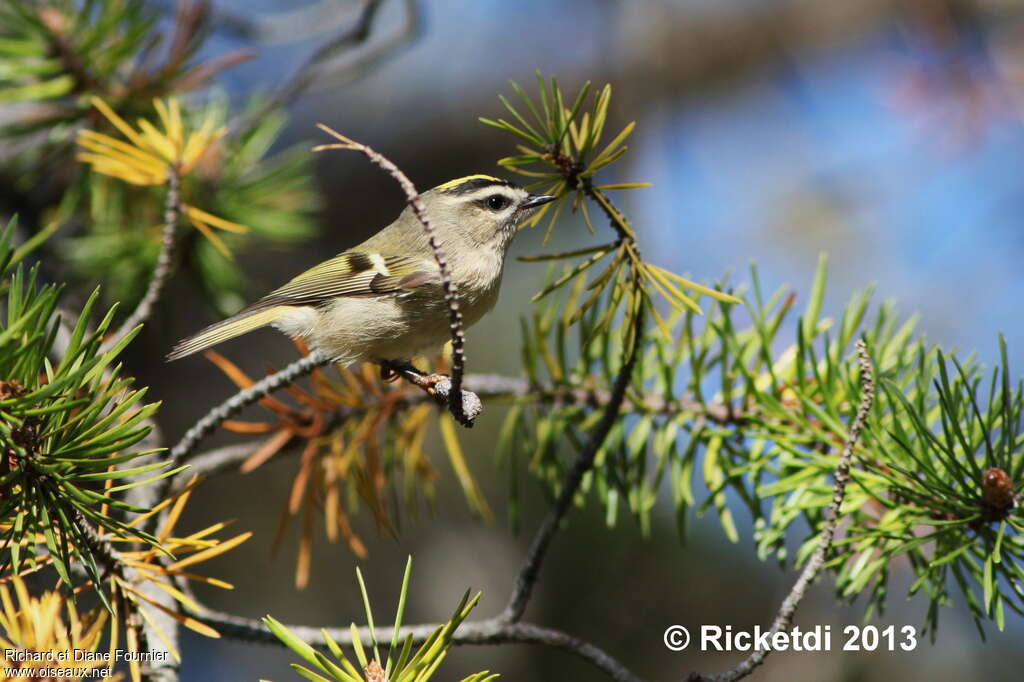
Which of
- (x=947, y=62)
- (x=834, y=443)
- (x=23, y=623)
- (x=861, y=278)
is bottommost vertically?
(x=23, y=623)

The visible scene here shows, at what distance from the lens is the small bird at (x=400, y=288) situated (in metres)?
1.49

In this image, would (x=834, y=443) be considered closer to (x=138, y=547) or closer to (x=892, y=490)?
(x=892, y=490)

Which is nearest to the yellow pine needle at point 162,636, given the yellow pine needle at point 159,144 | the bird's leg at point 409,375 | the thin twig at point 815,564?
the bird's leg at point 409,375

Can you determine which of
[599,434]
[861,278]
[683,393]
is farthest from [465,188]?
[861,278]

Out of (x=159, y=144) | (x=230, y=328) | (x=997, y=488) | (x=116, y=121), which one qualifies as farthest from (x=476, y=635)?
(x=116, y=121)

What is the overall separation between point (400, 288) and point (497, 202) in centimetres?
34

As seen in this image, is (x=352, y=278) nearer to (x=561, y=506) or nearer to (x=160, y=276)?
(x=160, y=276)

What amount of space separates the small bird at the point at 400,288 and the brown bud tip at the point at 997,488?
0.77 metres

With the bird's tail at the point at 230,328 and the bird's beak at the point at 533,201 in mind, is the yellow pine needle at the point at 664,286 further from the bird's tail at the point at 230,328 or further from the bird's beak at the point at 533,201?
the bird's tail at the point at 230,328

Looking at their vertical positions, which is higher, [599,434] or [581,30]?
→ [581,30]

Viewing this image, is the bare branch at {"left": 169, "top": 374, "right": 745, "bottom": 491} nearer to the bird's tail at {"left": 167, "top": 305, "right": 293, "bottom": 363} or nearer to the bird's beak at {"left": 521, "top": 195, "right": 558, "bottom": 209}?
the bird's tail at {"left": 167, "top": 305, "right": 293, "bottom": 363}

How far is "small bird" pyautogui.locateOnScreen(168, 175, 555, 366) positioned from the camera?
4.90 ft

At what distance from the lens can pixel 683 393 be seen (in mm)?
1326

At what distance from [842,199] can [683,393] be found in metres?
3.47
